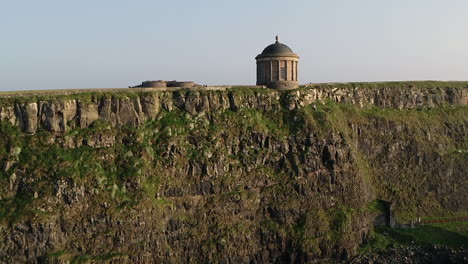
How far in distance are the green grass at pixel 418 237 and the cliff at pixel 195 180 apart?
5.88ft

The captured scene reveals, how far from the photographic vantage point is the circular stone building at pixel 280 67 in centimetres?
7369

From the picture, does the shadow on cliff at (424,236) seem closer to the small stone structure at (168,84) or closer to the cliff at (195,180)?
the cliff at (195,180)

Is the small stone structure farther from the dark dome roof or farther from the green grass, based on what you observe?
the green grass

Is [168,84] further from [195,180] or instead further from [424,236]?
[424,236]

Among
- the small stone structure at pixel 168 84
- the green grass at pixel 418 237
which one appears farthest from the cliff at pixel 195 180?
the small stone structure at pixel 168 84

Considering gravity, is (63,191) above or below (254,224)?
above

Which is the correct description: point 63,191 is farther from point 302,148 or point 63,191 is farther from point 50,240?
point 302,148

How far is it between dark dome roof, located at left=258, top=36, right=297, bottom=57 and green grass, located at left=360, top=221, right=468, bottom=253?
2944 cm

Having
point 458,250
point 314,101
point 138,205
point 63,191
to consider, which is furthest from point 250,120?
point 458,250

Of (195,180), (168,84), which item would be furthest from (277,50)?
(195,180)

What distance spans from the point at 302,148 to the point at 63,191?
31.7 m

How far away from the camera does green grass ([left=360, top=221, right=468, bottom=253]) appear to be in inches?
2530

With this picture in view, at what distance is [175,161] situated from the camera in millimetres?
60250

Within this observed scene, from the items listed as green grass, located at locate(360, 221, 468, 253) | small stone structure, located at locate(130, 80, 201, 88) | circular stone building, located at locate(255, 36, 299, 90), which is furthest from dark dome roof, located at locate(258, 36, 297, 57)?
green grass, located at locate(360, 221, 468, 253)
